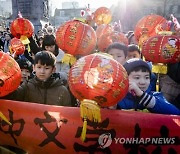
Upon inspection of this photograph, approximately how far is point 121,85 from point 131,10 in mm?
27797

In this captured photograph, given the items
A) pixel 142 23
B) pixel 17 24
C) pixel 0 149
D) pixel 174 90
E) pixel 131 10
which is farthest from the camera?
pixel 131 10

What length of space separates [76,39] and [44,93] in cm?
100

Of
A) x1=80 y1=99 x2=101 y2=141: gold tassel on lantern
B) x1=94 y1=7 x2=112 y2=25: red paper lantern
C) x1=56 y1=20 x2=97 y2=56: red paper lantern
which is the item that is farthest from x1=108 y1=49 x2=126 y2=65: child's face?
x1=94 y1=7 x2=112 y2=25: red paper lantern

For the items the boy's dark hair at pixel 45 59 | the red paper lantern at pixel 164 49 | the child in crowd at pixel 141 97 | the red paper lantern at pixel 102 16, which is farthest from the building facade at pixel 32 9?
the child in crowd at pixel 141 97

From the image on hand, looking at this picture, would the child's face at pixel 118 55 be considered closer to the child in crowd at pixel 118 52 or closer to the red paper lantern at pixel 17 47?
the child in crowd at pixel 118 52

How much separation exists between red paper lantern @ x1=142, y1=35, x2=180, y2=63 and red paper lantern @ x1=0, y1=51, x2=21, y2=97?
185 cm

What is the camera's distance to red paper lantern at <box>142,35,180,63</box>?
3564 millimetres

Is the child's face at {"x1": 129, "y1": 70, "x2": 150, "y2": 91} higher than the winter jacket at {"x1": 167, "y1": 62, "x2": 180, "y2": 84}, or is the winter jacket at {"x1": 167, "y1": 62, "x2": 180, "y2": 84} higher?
the child's face at {"x1": 129, "y1": 70, "x2": 150, "y2": 91}

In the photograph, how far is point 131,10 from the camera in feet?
94.3

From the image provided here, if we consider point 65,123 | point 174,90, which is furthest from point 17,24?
point 65,123

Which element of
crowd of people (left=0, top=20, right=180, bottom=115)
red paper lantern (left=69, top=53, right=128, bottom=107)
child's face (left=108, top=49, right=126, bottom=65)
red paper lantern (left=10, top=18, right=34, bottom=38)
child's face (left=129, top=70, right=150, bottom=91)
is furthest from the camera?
red paper lantern (left=10, top=18, right=34, bottom=38)

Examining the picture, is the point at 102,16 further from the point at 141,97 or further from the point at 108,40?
the point at 141,97

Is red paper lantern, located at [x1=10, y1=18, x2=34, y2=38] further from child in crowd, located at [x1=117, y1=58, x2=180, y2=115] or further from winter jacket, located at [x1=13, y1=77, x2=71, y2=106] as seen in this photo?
child in crowd, located at [x1=117, y1=58, x2=180, y2=115]

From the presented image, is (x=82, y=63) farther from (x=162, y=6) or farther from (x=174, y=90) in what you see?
(x=162, y=6)
